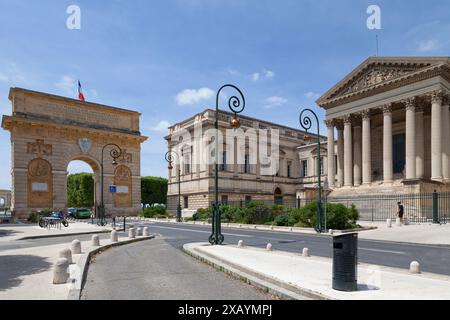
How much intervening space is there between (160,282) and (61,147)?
117ft

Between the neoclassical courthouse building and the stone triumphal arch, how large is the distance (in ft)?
34.8

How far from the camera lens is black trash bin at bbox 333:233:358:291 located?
21.8 feet

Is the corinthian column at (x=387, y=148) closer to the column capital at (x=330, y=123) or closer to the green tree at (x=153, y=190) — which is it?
the column capital at (x=330, y=123)

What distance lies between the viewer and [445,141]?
36.5 metres

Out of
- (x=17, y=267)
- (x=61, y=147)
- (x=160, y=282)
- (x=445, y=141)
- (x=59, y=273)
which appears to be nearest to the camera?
(x=59, y=273)

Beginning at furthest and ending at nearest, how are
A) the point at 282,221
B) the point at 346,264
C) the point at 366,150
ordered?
the point at 366,150, the point at 282,221, the point at 346,264

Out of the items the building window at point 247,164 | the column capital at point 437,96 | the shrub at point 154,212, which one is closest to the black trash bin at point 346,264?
the column capital at point 437,96

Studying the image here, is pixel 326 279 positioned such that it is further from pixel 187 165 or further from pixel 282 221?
pixel 187 165

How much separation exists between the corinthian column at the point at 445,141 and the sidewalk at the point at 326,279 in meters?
31.0

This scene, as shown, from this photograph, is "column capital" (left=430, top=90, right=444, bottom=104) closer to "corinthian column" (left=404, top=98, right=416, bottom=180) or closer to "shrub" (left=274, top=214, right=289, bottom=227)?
"corinthian column" (left=404, top=98, right=416, bottom=180)

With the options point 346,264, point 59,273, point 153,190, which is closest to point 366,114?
point 346,264

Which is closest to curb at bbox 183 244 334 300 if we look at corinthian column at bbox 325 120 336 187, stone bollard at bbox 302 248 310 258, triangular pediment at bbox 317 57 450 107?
stone bollard at bbox 302 248 310 258

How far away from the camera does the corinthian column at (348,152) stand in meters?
44.0
